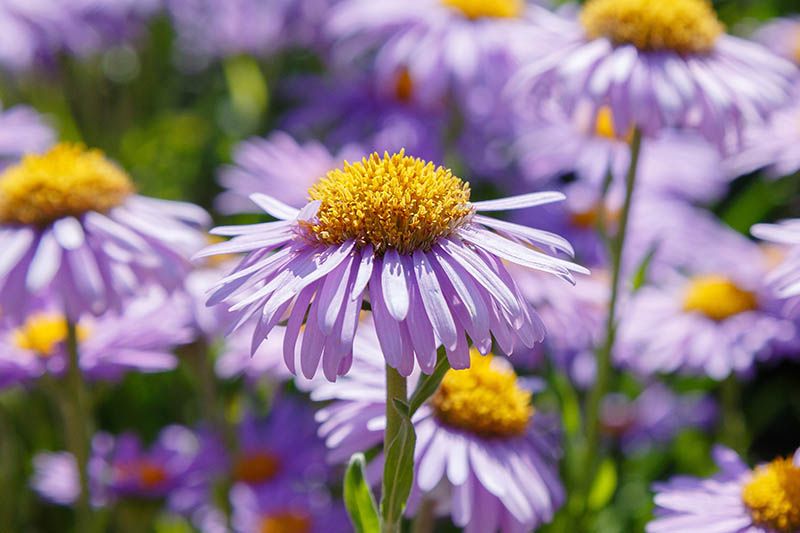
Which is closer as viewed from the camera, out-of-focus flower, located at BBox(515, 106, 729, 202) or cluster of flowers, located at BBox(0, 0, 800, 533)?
cluster of flowers, located at BBox(0, 0, 800, 533)

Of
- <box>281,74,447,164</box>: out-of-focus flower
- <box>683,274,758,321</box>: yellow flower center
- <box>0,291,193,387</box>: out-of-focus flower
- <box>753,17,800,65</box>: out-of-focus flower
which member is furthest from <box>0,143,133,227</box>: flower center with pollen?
<box>753,17,800,65</box>: out-of-focus flower

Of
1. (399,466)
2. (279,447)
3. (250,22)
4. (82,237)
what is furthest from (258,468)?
(250,22)

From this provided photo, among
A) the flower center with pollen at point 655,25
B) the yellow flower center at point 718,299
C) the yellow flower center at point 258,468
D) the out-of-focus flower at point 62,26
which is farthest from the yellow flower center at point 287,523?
the out-of-focus flower at point 62,26

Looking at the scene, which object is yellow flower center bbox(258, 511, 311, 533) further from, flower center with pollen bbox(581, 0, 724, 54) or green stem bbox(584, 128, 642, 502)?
flower center with pollen bbox(581, 0, 724, 54)

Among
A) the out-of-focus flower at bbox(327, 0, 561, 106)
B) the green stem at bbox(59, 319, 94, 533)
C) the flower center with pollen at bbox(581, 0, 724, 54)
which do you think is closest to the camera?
the green stem at bbox(59, 319, 94, 533)

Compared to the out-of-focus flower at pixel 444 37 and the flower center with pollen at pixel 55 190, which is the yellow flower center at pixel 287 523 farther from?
the out-of-focus flower at pixel 444 37

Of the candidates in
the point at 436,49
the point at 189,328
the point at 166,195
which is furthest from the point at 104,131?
the point at 189,328
